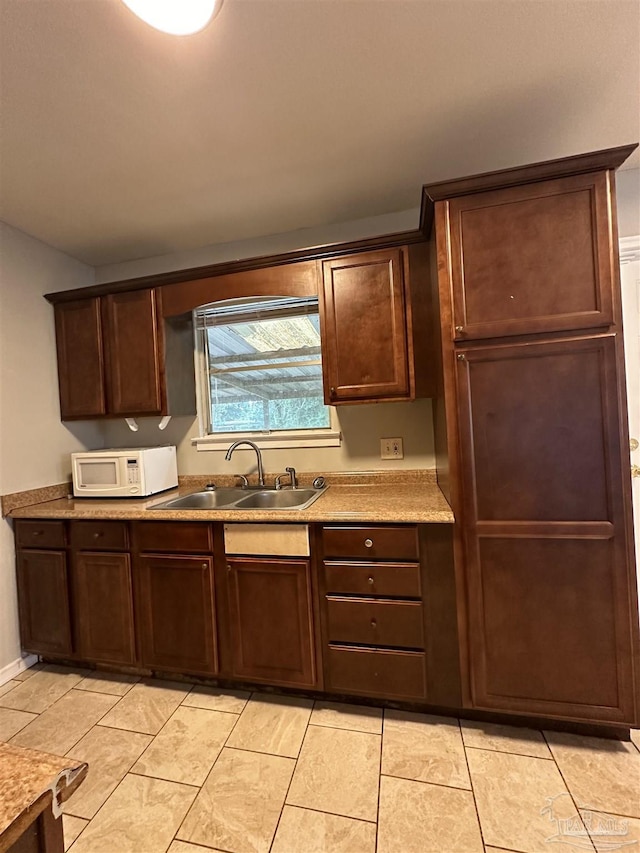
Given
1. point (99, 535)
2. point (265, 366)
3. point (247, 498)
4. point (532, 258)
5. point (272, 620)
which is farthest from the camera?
point (265, 366)

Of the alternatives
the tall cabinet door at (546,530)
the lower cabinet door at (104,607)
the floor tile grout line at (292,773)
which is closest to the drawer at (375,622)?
the tall cabinet door at (546,530)

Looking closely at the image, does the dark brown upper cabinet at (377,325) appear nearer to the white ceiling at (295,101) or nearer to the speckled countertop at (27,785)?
the white ceiling at (295,101)

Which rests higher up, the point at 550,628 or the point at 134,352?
the point at 134,352

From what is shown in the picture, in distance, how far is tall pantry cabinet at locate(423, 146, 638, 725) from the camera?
142cm

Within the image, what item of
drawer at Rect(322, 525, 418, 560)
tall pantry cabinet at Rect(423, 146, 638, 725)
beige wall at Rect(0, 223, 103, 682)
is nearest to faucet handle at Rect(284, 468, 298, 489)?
drawer at Rect(322, 525, 418, 560)

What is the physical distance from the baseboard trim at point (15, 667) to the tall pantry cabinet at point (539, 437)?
2392 mm

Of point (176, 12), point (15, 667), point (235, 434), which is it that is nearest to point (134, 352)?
point (235, 434)

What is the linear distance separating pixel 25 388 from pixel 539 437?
2751mm

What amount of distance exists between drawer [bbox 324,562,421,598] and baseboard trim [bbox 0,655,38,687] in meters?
1.89

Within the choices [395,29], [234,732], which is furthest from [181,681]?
[395,29]

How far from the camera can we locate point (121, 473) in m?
2.22

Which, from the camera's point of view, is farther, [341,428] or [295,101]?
[341,428]

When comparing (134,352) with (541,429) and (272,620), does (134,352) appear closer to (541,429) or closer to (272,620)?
(272,620)

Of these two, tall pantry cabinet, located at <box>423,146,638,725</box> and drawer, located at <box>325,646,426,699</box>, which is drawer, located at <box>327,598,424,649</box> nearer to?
drawer, located at <box>325,646,426,699</box>
